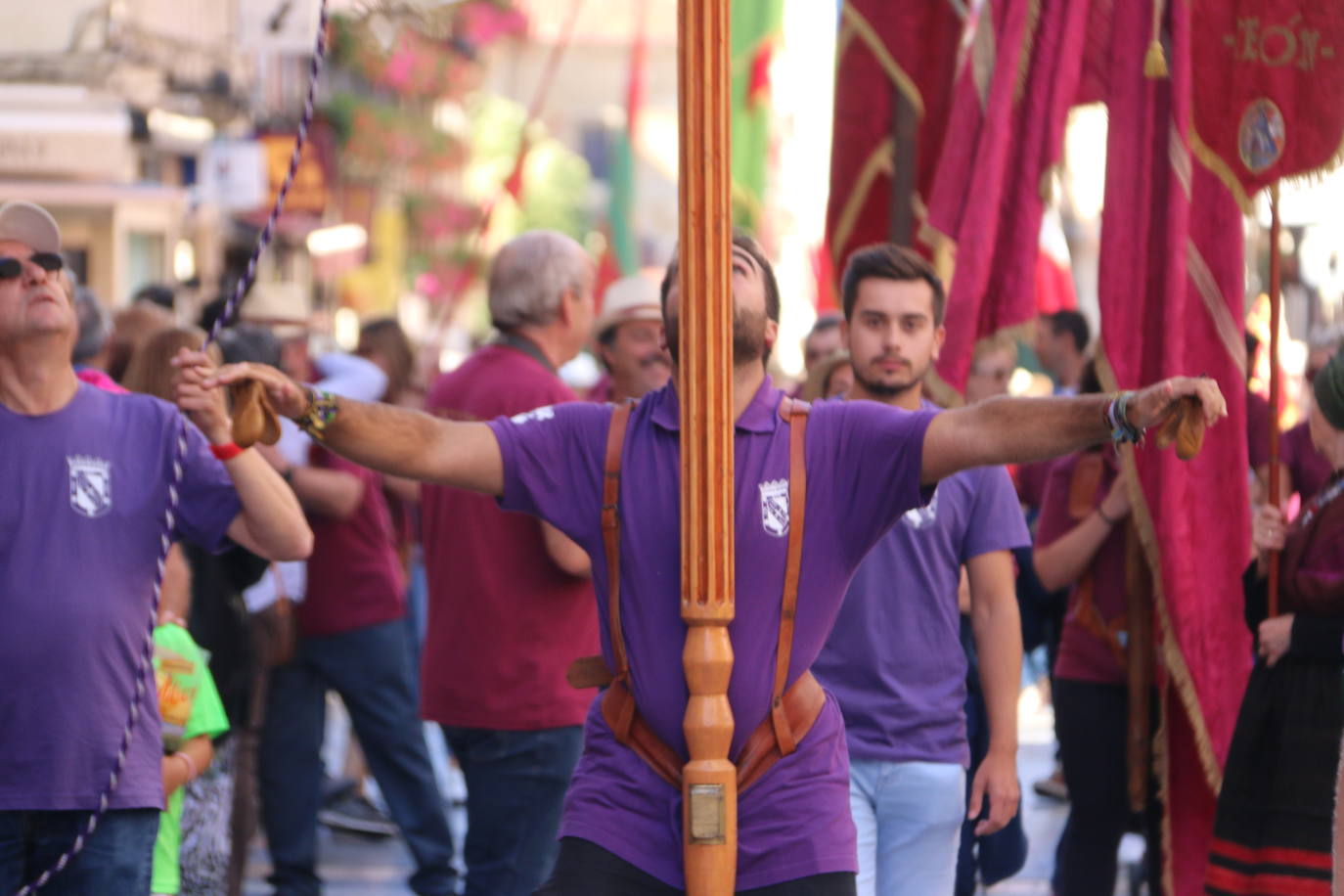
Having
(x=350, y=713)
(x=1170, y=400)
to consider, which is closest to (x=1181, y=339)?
(x=1170, y=400)

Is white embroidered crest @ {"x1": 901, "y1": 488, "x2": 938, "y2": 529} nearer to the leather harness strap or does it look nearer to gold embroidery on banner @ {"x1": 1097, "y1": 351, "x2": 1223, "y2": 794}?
gold embroidery on banner @ {"x1": 1097, "y1": 351, "x2": 1223, "y2": 794}

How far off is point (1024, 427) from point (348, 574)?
4.22 m

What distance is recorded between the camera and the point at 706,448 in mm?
3576

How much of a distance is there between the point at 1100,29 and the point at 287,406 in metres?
3.02

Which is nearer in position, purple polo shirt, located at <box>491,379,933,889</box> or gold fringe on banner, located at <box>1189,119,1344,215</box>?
purple polo shirt, located at <box>491,379,933,889</box>

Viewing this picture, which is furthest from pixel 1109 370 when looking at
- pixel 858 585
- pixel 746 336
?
pixel 746 336

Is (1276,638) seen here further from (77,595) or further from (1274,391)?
(77,595)

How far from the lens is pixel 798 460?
3830mm

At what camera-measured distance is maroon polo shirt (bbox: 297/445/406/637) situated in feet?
24.4

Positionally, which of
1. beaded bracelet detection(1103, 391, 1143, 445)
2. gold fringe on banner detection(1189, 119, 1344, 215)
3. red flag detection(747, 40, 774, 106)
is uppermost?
red flag detection(747, 40, 774, 106)

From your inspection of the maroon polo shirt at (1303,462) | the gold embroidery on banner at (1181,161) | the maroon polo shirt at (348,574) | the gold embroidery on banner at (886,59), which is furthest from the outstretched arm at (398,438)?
the maroon polo shirt at (1303,462)

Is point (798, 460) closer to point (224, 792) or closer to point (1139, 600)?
point (1139, 600)

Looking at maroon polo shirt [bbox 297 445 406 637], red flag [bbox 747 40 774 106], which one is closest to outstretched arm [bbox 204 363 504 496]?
maroon polo shirt [bbox 297 445 406 637]

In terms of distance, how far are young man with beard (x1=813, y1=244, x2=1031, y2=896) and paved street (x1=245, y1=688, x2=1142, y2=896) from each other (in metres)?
3.27
